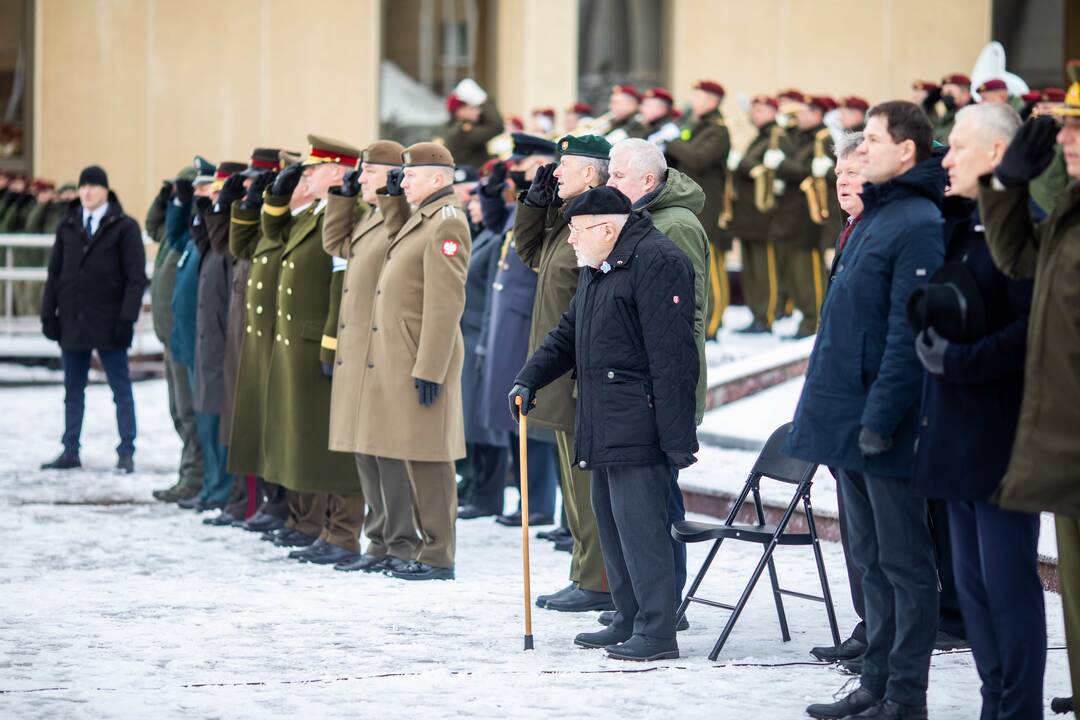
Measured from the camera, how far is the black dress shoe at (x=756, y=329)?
14031mm

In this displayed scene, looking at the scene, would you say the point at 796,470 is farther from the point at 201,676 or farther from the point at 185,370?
the point at 185,370

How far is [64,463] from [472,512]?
3146mm

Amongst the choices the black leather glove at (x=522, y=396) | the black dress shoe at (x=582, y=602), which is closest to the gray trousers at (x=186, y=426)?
the black dress shoe at (x=582, y=602)

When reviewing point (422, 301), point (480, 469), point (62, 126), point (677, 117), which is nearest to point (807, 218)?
point (677, 117)

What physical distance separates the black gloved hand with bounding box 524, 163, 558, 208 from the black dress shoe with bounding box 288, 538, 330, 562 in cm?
201

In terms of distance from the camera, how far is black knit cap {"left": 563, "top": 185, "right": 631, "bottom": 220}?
600 cm

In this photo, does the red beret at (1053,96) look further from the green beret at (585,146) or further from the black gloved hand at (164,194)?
the black gloved hand at (164,194)

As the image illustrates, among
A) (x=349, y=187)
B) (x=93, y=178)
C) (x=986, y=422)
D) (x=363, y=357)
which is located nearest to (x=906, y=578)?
(x=986, y=422)

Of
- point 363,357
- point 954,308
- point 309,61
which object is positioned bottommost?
point 363,357

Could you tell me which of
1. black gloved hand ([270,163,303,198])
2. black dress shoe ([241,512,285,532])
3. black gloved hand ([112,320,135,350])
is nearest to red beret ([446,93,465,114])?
black gloved hand ([112,320,135,350])

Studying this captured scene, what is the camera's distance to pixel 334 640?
6.29 m

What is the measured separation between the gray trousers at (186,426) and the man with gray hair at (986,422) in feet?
19.6

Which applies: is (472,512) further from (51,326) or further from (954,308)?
(954,308)

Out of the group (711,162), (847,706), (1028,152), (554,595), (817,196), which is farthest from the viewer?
(817,196)
